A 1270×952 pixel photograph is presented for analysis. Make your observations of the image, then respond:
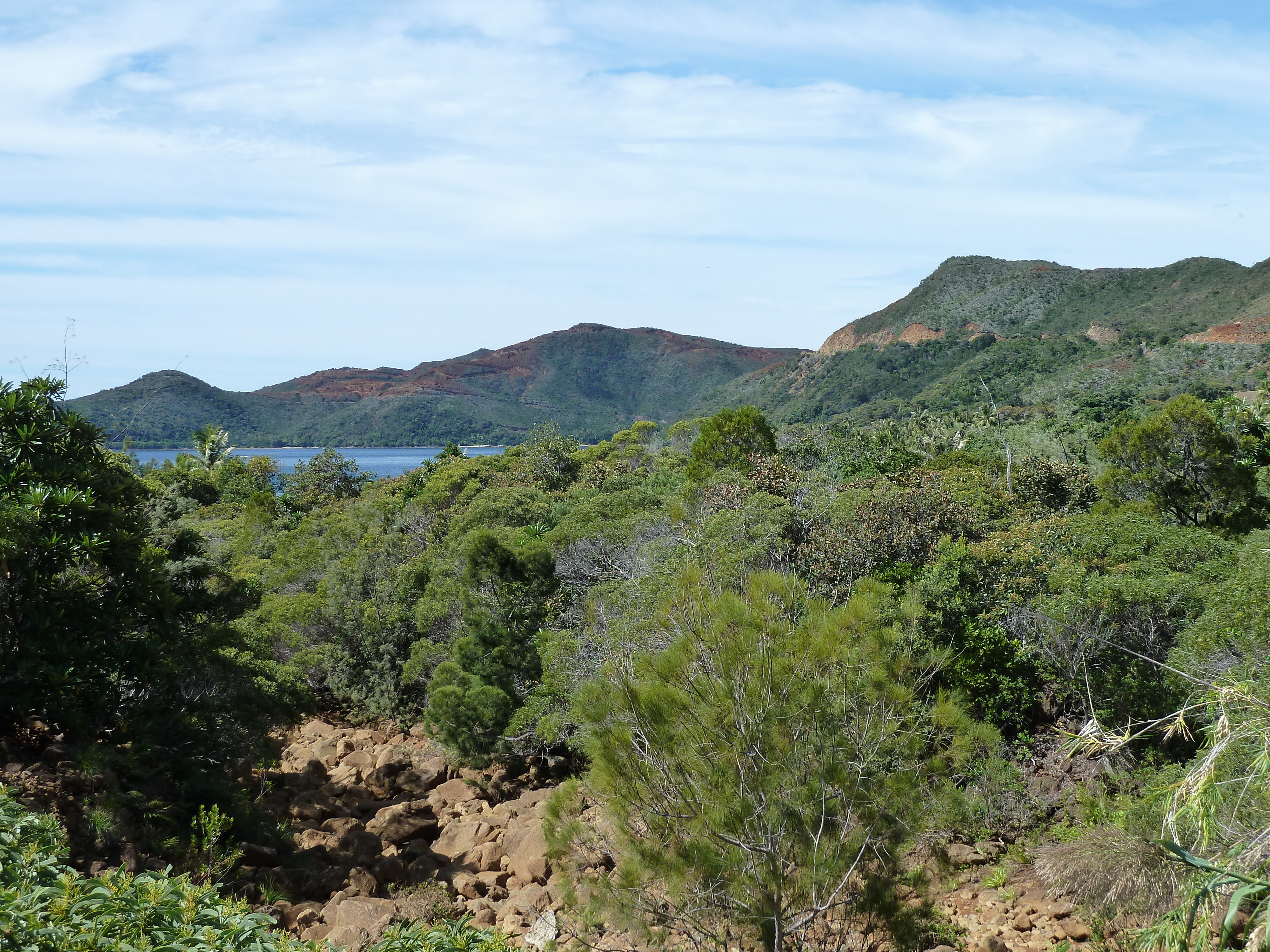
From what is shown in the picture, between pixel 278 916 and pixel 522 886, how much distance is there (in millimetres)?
3101

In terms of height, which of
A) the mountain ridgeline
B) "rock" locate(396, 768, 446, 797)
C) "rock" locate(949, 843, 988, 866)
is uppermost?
the mountain ridgeline

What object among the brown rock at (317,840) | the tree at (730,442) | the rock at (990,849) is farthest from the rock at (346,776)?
the tree at (730,442)

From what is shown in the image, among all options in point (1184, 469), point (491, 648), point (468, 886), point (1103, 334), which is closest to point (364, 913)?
point (468, 886)

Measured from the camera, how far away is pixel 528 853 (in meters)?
11.3

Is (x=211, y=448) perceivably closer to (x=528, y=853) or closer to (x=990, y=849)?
(x=528, y=853)

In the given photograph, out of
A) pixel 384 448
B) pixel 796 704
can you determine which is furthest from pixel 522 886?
pixel 384 448

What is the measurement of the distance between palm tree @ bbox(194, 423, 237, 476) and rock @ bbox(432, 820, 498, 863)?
1839 inches

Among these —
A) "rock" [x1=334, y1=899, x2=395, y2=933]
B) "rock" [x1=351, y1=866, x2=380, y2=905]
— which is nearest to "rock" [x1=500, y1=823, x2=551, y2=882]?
"rock" [x1=351, y1=866, x2=380, y2=905]

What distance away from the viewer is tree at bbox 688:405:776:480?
26.5 meters

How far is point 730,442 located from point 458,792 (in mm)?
15388

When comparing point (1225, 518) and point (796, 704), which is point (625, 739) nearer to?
point (796, 704)

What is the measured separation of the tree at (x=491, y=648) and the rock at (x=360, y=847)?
120 inches

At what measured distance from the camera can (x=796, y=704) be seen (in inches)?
259

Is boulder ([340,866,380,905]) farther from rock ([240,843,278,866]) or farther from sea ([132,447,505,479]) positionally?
sea ([132,447,505,479])
